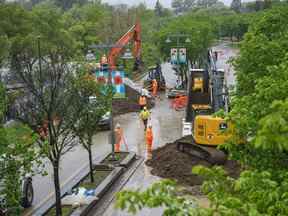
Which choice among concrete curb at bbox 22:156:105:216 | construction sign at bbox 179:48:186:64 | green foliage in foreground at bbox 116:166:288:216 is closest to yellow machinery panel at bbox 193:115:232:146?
concrete curb at bbox 22:156:105:216

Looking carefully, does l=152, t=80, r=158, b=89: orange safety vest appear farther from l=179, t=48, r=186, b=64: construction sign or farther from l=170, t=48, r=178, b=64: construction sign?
l=179, t=48, r=186, b=64: construction sign

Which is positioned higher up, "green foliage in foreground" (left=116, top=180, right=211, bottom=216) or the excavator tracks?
"green foliage in foreground" (left=116, top=180, right=211, bottom=216)

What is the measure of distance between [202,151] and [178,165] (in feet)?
3.95

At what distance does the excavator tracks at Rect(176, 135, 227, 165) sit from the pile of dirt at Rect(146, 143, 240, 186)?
19cm

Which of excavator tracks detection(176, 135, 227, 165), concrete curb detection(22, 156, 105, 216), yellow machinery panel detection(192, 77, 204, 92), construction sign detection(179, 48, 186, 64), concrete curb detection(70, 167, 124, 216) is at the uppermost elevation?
construction sign detection(179, 48, 186, 64)

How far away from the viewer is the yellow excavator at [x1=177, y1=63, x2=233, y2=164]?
2309 centimetres

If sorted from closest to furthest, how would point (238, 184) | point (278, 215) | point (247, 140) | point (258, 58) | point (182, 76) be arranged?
point (278, 215) < point (238, 184) < point (247, 140) < point (258, 58) < point (182, 76)

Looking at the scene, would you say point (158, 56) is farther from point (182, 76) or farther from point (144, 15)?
point (144, 15)

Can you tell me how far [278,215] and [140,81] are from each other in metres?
50.8

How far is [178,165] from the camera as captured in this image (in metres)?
23.0

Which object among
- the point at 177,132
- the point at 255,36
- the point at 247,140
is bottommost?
the point at 177,132

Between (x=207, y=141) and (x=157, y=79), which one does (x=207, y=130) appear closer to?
(x=207, y=141)

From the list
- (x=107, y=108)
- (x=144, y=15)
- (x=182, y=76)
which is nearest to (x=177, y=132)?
(x=107, y=108)

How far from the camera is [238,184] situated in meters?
6.48
